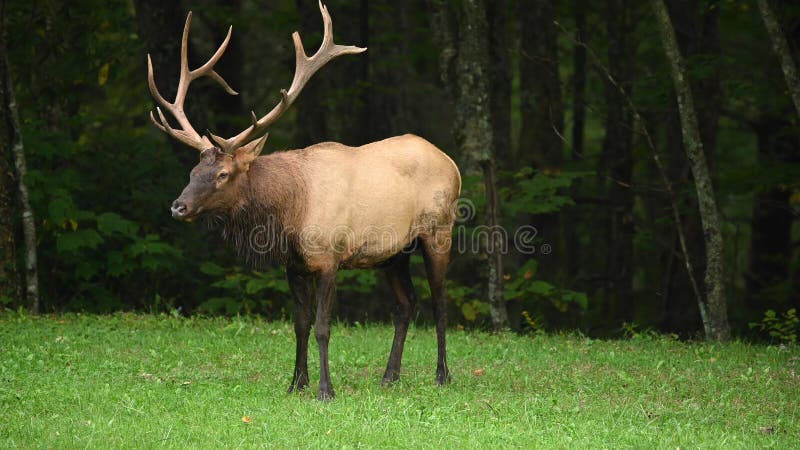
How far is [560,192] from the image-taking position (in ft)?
55.8

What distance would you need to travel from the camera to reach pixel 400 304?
9594 millimetres

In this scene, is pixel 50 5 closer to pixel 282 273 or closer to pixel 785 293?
pixel 282 273

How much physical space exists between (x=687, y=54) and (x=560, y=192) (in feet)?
9.76

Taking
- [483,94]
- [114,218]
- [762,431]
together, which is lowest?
[762,431]

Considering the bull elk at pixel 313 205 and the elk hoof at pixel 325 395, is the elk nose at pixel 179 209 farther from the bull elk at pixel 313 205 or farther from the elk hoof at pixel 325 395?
the elk hoof at pixel 325 395

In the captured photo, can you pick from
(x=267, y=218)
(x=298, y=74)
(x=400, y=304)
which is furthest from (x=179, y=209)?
(x=400, y=304)

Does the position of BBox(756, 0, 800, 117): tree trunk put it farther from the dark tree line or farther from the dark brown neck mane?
the dark brown neck mane

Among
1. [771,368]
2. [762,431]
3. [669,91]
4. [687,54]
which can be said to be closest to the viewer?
[762,431]

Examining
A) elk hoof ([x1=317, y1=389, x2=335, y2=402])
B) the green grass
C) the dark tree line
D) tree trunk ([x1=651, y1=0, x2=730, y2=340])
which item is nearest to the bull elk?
elk hoof ([x1=317, y1=389, x2=335, y2=402])

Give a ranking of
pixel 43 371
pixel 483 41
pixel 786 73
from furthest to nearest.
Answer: pixel 483 41 → pixel 786 73 → pixel 43 371

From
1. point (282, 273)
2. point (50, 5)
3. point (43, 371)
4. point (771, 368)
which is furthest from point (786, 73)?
point (50, 5)

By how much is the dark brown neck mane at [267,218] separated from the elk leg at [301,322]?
0.24 metres

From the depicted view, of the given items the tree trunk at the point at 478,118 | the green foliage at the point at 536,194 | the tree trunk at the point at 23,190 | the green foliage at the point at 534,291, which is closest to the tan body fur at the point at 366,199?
the tree trunk at the point at 478,118

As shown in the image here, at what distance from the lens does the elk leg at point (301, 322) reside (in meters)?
8.80
